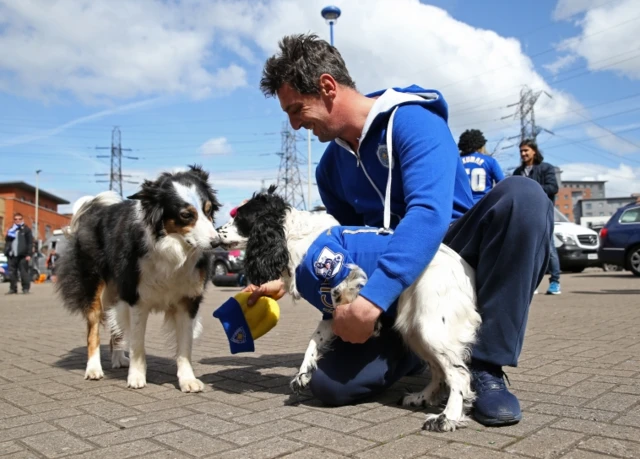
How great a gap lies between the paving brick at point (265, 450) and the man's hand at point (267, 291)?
3.84 ft

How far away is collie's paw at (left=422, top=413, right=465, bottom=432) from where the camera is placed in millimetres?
2463

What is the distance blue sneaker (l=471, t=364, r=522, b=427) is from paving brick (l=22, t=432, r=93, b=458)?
1.76 metres

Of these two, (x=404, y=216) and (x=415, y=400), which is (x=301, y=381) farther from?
(x=404, y=216)

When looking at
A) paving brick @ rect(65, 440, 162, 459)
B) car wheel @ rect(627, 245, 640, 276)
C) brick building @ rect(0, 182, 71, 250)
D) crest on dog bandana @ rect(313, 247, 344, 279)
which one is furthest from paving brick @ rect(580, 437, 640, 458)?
brick building @ rect(0, 182, 71, 250)

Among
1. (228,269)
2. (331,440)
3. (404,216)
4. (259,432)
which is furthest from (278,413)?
(228,269)

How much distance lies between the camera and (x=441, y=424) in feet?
8.11

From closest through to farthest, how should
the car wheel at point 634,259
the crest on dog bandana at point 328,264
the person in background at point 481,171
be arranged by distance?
Result: the crest on dog bandana at point 328,264, the person in background at point 481,171, the car wheel at point 634,259

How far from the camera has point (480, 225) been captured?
2.86 meters

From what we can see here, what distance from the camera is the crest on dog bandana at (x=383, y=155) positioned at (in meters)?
3.07

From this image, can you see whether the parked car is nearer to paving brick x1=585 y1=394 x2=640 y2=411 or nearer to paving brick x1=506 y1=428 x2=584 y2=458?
paving brick x1=585 y1=394 x2=640 y2=411

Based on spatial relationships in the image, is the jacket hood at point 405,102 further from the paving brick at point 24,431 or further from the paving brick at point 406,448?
the paving brick at point 24,431

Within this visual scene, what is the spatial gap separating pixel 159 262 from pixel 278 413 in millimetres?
1455

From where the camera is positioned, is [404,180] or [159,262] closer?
[404,180]

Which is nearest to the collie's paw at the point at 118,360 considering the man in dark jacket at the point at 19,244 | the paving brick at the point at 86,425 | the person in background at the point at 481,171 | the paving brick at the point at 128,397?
the paving brick at the point at 128,397
